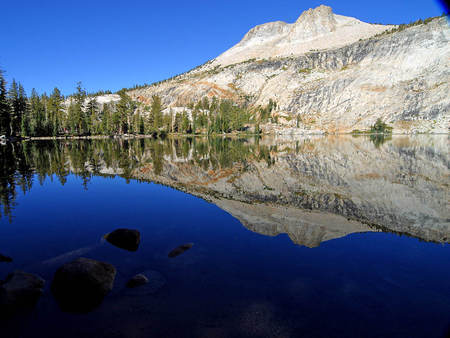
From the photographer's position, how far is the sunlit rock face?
45.9ft

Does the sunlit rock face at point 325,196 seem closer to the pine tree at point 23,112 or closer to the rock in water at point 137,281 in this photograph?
the rock in water at point 137,281

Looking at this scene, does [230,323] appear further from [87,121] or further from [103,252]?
[87,121]

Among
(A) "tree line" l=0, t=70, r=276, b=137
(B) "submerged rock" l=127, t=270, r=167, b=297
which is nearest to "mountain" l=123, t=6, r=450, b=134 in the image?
(A) "tree line" l=0, t=70, r=276, b=137

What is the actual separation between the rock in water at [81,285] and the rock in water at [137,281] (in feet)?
1.86

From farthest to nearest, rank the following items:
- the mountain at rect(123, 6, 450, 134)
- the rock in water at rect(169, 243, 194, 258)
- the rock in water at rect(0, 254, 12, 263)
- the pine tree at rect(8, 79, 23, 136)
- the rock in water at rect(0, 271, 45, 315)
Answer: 1. the mountain at rect(123, 6, 450, 134)
2. the pine tree at rect(8, 79, 23, 136)
3. the rock in water at rect(169, 243, 194, 258)
4. the rock in water at rect(0, 254, 12, 263)
5. the rock in water at rect(0, 271, 45, 315)

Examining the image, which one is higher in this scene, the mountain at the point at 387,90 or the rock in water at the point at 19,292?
the mountain at the point at 387,90

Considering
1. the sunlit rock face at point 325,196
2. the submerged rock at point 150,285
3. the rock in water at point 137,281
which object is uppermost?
the rock in water at point 137,281

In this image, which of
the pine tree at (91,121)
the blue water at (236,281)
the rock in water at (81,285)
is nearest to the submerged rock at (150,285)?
the blue water at (236,281)

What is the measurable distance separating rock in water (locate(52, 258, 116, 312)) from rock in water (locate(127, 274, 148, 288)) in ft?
1.86

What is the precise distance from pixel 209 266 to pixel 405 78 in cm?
18802

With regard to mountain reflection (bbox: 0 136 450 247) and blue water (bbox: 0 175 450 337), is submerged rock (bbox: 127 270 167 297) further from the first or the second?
mountain reflection (bbox: 0 136 450 247)

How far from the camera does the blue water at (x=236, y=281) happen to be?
22.3ft

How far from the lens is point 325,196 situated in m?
19.6

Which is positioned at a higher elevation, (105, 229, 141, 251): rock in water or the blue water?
(105, 229, 141, 251): rock in water
